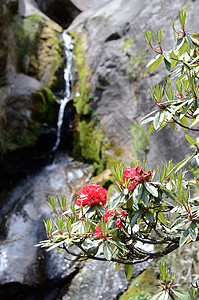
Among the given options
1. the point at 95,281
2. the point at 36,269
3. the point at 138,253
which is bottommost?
the point at 95,281

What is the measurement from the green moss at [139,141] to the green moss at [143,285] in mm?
2082

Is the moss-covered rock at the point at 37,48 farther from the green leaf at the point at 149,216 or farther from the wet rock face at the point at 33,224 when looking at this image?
the green leaf at the point at 149,216

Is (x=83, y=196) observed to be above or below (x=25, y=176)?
above

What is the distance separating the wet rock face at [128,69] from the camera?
4.66m

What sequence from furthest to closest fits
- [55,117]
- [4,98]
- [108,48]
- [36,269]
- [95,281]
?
[55,117]
[4,98]
[108,48]
[36,269]
[95,281]

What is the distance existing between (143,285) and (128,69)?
14.7 feet

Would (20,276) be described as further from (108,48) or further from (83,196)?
(108,48)

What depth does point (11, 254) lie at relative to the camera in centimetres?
427

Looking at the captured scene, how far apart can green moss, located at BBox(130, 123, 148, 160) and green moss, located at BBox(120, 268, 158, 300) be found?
2.08m

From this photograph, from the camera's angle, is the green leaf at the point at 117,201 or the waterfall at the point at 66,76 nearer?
the green leaf at the point at 117,201

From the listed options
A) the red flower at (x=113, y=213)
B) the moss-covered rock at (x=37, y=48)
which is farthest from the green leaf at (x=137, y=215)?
the moss-covered rock at (x=37, y=48)

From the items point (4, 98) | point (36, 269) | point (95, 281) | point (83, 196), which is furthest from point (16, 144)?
point (83, 196)

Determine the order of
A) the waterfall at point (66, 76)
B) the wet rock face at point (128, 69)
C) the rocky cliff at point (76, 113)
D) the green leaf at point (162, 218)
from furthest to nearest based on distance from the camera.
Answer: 1. the waterfall at point (66, 76)
2. the wet rock face at point (128, 69)
3. the rocky cliff at point (76, 113)
4. the green leaf at point (162, 218)

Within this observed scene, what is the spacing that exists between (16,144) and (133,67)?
3.85 meters
